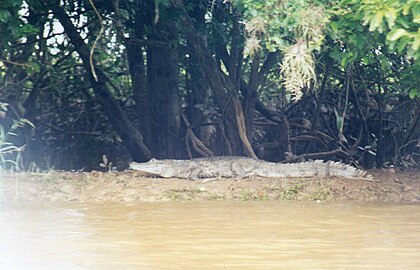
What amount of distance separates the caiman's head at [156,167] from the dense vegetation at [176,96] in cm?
91

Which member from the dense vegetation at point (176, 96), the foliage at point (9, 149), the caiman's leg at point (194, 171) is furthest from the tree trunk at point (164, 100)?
the foliage at point (9, 149)

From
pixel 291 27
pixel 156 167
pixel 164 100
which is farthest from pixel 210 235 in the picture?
pixel 164 100

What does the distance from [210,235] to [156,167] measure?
12.4 feet

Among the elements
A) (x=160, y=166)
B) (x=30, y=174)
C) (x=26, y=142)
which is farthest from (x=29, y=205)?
(x=26, y=142)

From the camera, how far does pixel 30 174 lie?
1043 centimetres

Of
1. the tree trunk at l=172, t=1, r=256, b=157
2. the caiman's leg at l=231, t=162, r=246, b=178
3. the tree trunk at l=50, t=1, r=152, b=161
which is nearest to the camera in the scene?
the caiman's leg at l=231, t=162, r=246, b=178

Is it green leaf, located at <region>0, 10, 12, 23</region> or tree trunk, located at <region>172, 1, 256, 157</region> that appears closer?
green leaf, located at <region>0, 10, 12, 23</region>

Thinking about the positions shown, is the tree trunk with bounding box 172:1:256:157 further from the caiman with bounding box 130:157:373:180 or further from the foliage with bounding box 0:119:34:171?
the foliage with bounding box 0:119:34:171

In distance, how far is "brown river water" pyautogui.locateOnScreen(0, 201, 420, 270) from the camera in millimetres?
5972

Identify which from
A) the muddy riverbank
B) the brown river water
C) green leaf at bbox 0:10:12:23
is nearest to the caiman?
the muddy riverbank

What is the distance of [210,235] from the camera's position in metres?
7.21

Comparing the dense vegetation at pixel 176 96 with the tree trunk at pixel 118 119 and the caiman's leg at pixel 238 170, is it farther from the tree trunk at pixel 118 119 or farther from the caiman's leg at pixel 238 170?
the caiman's leg at pixel 238 170

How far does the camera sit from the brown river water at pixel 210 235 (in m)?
5.97

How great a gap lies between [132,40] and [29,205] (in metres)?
3.38
